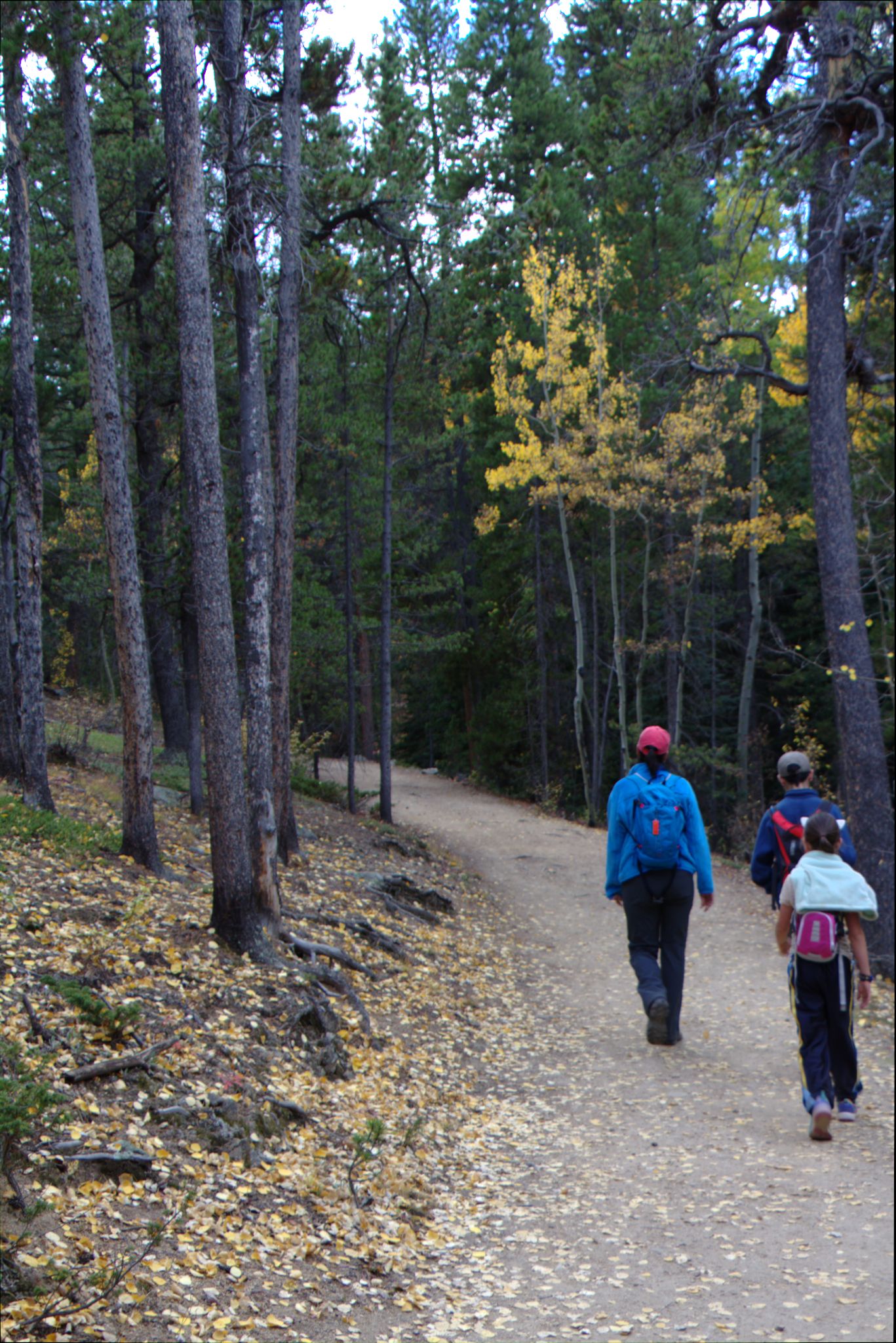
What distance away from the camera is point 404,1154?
554 cm

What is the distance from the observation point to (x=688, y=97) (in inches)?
405

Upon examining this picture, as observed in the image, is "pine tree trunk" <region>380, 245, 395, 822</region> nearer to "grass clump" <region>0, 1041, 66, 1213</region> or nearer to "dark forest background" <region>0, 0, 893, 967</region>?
"dark forest background" <region>0, 0, 893, 967</region>

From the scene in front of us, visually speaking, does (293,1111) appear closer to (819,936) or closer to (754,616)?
(819,936)

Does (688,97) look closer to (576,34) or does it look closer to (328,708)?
(328,708)

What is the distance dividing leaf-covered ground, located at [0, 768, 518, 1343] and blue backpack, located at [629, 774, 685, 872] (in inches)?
82.8

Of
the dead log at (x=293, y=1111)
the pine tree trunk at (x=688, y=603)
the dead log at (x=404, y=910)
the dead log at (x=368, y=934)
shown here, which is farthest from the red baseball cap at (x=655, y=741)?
the pine tree trunk at (x=688, y=603)

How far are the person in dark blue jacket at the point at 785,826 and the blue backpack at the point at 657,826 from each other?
21.6 inches

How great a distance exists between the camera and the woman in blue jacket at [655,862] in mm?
6887

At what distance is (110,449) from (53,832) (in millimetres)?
3596

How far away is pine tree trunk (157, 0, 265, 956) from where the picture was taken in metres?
7.51

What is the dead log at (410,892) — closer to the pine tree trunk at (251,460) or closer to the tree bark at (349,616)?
the pine tree trunk at (251,460)

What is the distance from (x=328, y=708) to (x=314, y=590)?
12.1ft

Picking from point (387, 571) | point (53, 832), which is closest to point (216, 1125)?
point (53, 832)

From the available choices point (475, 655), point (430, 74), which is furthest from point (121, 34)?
point (430, 74)
